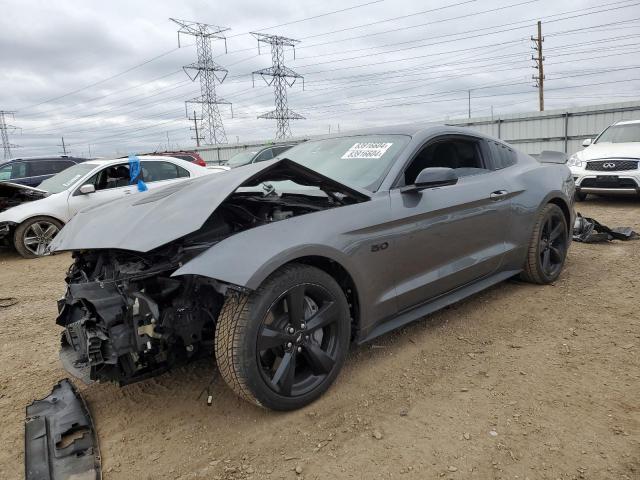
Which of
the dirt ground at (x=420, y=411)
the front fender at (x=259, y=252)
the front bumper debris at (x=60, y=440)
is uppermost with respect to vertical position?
the front fender at (x=259, y=252)

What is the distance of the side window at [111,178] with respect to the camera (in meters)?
7.75

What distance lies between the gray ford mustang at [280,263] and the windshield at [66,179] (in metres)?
5.06

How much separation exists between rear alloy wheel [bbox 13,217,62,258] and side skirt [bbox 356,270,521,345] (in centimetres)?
602

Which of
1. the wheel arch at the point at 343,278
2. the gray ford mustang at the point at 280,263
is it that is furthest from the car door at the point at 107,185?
the wheel arch at the point at 343,278

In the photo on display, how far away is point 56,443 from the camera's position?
2.25 metres

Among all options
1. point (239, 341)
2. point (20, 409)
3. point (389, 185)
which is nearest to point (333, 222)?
point (389, 185)

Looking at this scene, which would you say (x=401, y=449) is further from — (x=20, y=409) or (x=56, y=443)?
(x=20, y=409)

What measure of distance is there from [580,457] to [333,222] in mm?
1585

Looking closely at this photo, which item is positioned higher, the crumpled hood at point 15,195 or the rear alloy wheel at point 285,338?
the crumpled hood at point 15,195

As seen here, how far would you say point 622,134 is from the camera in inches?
372

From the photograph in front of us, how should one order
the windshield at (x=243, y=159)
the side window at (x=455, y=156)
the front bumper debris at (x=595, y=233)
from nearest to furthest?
1. the side window at (x=455, y=156)
2. the front bumper debris at (x=595, y=233)
3. the windshield at (x=243, y=159)

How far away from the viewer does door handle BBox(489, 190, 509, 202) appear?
360 centimetres

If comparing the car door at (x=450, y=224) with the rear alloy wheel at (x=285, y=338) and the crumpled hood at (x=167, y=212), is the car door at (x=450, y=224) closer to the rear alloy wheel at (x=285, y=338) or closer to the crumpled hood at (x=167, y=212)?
the crumpled hood at (x=167, y=212)

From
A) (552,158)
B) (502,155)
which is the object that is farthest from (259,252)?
(552,158)
